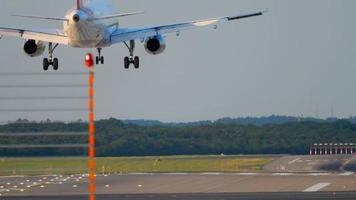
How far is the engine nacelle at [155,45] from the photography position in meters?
90.8

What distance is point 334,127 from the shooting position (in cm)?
17112

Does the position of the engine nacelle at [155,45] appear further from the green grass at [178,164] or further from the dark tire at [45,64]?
the green grass at [178,164]

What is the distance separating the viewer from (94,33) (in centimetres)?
8569

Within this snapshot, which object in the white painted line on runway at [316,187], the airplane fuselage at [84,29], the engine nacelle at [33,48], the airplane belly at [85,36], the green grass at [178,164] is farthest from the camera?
the green grass at [178,164]

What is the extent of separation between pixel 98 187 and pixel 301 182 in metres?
18.6

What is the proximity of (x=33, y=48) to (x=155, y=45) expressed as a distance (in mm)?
9488

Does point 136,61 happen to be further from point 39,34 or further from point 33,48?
point 39,34

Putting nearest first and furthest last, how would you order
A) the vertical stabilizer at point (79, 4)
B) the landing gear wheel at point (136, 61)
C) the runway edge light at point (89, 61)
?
the runway edge light at point (89, 61) < the vertical stabilizer at point (79, 4) < the landing gear wheel at point (136, 61)

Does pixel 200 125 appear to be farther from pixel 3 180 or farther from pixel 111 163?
pixel 3 180

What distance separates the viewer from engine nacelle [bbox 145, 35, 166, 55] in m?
90.8

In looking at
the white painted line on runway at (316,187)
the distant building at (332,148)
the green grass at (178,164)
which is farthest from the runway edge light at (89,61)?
the distant building at (332,148)

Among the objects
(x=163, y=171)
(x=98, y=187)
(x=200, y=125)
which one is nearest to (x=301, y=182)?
(x=98, y=187)

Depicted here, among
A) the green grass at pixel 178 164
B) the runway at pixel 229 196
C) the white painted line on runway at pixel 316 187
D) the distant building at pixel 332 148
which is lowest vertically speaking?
the runway at pixel 229 196

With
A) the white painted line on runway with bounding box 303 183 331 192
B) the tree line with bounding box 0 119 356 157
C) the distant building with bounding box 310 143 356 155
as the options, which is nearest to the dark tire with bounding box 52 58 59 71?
the white painted line on runway with bounding box 303 183 331 192
